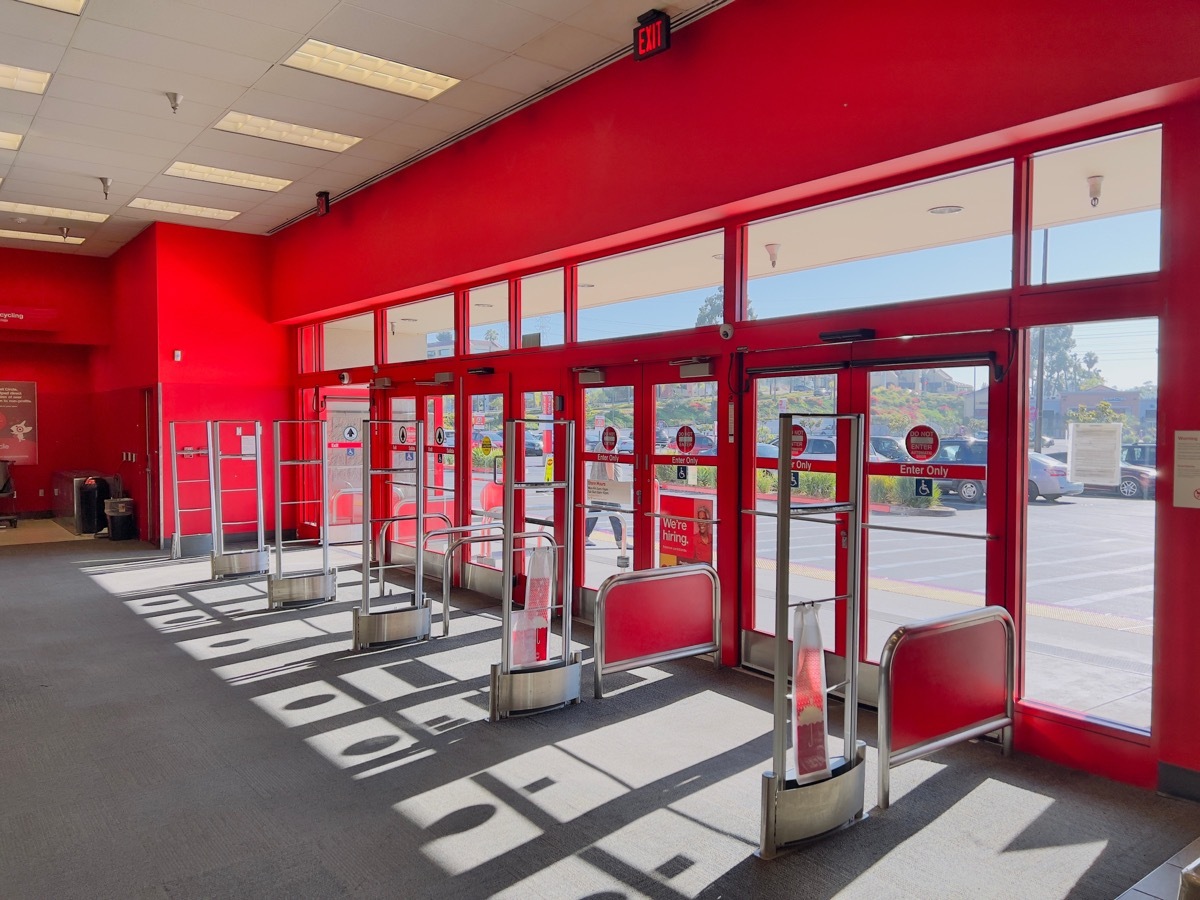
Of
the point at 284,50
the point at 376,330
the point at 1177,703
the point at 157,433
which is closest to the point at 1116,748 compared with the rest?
the point at 1177,703

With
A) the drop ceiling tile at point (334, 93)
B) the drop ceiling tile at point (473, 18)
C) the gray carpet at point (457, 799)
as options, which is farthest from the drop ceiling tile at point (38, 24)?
the gray carpet at point (457, 799)

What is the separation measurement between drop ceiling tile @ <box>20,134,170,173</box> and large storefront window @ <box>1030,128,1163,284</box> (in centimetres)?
713

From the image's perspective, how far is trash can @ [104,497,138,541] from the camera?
1062 cm

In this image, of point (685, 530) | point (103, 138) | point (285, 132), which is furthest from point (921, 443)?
point (103, 138)

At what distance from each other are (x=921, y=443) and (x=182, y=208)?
841 centimetres

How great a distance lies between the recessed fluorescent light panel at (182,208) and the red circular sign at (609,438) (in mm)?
5735

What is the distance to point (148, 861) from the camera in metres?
2.95

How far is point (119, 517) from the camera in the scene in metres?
10.6

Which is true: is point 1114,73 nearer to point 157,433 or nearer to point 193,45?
point 193,45

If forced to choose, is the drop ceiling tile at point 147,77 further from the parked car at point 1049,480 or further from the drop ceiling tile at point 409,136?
the parked car at point 1049,480

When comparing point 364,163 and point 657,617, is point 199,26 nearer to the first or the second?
point 364,163

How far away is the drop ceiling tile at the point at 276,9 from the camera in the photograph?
4734mm

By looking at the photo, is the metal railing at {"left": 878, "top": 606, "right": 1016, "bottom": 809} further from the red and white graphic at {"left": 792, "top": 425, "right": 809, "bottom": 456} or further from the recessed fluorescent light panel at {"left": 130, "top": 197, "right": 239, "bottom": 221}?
the recessed fluorescent light panel at {"left": 130, "top": 197, "right": 239, "bottom": 221}

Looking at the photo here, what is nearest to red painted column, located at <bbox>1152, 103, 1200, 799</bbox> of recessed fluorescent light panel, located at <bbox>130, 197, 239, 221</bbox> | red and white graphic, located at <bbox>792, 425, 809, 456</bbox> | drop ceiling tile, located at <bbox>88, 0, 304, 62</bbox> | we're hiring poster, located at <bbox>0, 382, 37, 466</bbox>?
red and white graphic, located at <bbox>792, 425, 809, 456</bbox>
